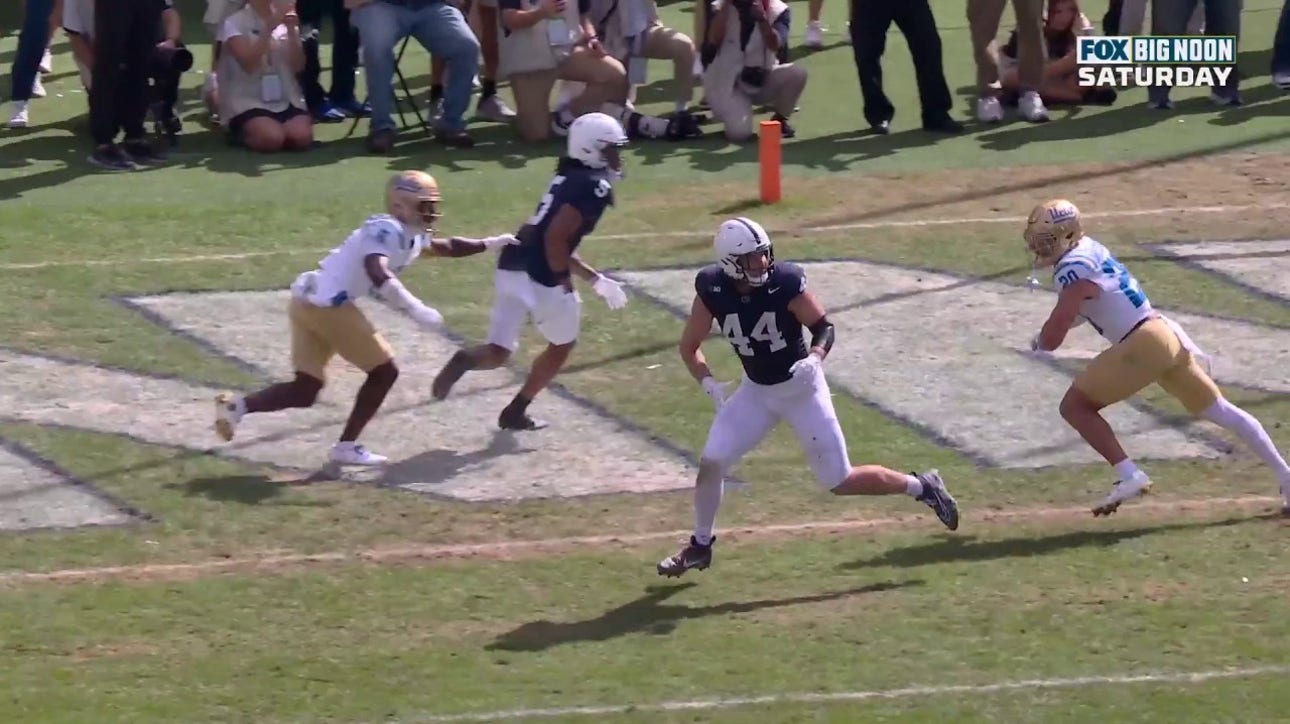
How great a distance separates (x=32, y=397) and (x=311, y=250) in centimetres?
296

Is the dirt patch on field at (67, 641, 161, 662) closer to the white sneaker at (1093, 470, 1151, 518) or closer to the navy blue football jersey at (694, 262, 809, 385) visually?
the navy blue football jersey at (694, 262, 809, 385)

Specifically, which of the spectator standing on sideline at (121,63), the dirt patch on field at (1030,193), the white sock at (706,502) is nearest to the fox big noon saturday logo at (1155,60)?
the dirt patch on field at (1030,193)

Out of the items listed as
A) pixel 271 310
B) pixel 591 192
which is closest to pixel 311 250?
pixel 271 310

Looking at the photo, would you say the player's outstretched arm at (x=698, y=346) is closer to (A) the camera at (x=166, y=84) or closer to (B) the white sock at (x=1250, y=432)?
(B) the white sock at (x=1250, y=432)

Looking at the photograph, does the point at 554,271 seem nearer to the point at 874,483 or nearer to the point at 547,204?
the point at 547,204

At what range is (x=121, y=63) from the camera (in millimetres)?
15445

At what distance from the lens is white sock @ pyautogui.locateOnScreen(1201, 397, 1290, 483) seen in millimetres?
9445

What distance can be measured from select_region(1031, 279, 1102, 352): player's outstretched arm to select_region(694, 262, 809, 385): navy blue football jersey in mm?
1167

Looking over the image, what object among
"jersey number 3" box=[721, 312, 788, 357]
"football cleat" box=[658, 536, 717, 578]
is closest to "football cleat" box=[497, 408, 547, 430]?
"football cleat" box=[658, 536, 717, 578]

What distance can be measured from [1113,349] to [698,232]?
5525 mm

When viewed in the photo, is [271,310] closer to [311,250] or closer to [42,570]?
[311,250]

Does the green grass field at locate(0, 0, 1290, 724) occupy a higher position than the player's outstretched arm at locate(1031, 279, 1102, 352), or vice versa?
the player's outstretched arm at locate(1031, 279, 1102, 352)

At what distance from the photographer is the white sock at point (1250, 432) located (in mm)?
9445

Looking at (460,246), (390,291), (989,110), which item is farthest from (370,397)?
(989,110)
